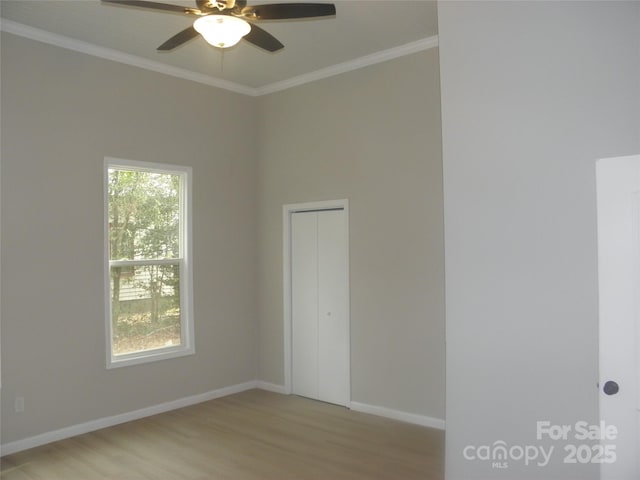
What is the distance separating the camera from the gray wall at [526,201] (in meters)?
2.51

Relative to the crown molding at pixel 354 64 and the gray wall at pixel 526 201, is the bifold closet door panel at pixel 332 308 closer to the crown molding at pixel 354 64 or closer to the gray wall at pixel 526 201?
the crown molding at pixel 354 64

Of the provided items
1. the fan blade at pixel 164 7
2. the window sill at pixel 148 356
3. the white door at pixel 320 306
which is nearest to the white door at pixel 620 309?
the fan blade at pixel 164 7

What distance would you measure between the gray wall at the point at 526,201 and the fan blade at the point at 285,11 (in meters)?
0.73

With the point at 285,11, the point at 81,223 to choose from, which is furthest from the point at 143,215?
the point at 285,11

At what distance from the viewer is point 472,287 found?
2.90 m

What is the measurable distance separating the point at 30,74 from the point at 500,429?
171 inches

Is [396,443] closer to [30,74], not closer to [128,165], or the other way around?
[128,165]

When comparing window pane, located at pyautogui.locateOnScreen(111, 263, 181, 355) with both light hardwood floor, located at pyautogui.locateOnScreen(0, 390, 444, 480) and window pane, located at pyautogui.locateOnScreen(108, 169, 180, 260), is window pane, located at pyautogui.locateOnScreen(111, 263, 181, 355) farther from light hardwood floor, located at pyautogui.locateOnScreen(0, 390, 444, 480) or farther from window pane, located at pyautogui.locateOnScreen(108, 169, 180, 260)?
light hardwood floor, located at pyautogui.locateOnScreen(0, 390, 444, 480)

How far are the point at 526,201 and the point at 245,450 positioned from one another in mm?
2806

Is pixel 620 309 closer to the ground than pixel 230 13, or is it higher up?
closer to the ground

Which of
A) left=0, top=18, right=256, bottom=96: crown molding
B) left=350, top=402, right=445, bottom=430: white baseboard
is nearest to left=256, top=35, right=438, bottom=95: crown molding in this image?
left=0, top=18, right=256, bottom=96: crown molding

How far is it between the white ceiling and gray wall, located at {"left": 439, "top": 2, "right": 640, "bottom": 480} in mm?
1189

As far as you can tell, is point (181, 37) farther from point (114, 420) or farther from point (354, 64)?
point (114, 420)

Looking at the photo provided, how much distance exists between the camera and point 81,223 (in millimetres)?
4406
